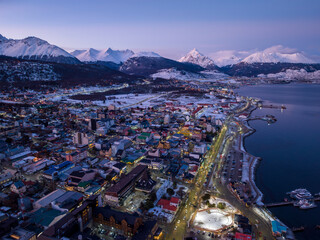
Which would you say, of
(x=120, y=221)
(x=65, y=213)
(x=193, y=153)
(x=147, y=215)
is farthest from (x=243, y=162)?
(x=65, y=213)

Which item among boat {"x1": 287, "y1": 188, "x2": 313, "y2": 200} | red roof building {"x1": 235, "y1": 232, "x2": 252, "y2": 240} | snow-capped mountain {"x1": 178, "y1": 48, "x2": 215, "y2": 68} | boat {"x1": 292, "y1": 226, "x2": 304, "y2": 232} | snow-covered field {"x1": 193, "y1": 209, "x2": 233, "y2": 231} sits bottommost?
boat {"x1": 292, "y1": 226, "x2": 304, "y2": 232}

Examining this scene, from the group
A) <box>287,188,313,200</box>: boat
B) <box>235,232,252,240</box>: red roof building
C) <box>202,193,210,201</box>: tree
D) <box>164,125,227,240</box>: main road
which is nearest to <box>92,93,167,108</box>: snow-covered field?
<box>164,125,227,240</box>: main road

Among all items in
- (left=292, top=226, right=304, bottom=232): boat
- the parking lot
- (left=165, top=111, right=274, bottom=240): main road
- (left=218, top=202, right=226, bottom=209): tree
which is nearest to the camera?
(left=165, top=111, right=274, bottom=240): main road

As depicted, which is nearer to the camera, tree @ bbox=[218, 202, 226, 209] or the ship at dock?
tree @ bbox=[218, 202, 226, 209]

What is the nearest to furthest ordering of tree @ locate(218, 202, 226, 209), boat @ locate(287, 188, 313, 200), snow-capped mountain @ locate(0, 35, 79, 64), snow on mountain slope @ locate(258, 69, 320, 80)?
tree @ locate(218, 202, 226, 209) < boat @ locate(287, 188, 313, 200) < snow-capped mountain @ locate(0, 35, 79, 64) < snow on mountain slope @ locate(258, 69, 320, 80)

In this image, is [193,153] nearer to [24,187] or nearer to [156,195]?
[156,195]

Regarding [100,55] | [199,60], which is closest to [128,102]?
[100,55]

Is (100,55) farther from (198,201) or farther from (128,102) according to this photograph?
(198,201)

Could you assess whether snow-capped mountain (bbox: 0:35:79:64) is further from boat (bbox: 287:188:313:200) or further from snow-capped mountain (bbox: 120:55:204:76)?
boat (bbox: 287:188:313:200)
